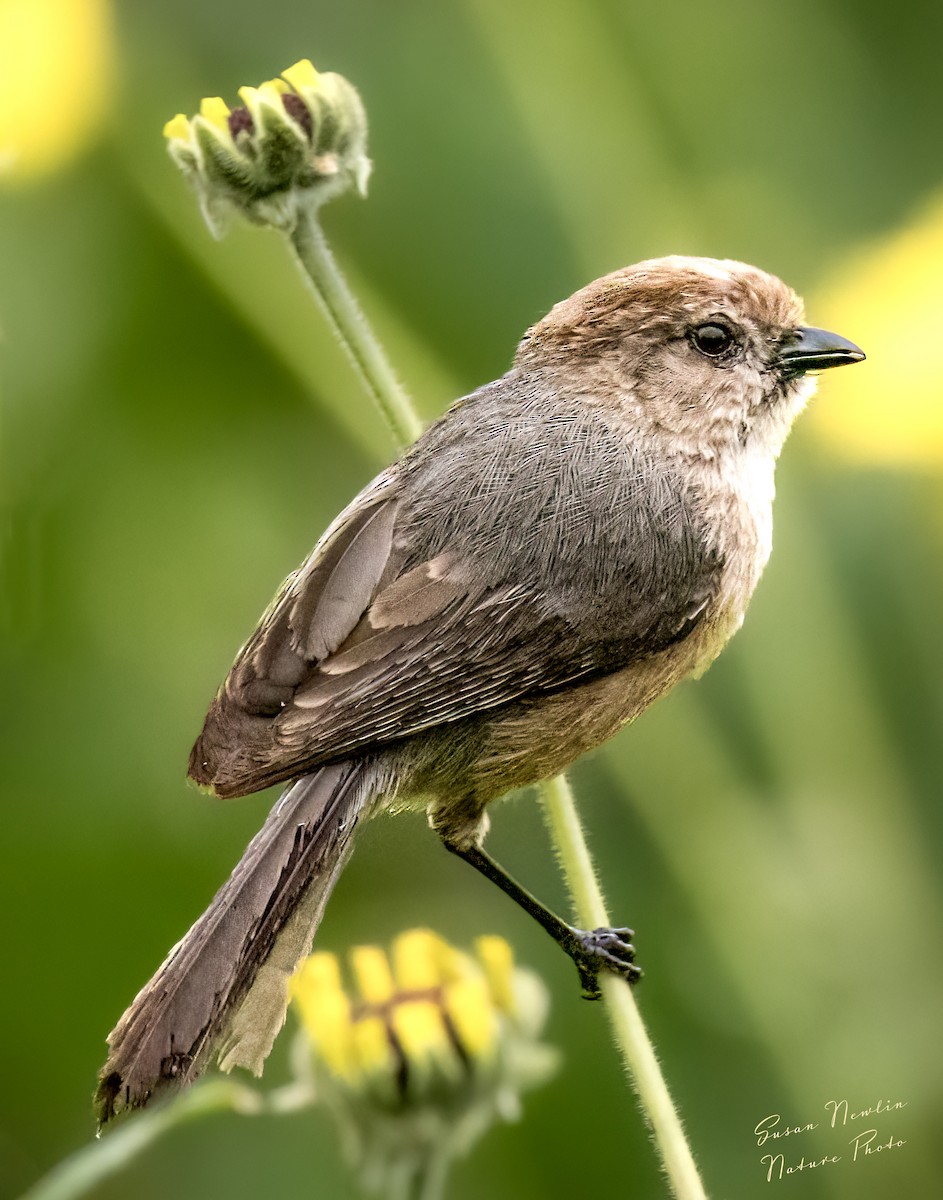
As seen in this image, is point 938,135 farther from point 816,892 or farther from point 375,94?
point 816,892

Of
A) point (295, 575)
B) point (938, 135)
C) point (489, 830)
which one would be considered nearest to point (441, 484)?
point (295, 575)

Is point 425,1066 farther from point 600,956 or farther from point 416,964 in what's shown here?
point 600,956

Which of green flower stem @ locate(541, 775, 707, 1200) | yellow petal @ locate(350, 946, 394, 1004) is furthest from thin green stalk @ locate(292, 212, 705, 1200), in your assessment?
yellow petal @ locate(350, 946, 394, 1004)

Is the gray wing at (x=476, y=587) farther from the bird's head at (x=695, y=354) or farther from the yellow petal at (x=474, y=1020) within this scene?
the yellow petal at (x=474, y=1020)

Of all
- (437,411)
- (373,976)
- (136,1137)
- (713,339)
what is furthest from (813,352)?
(136,1137)

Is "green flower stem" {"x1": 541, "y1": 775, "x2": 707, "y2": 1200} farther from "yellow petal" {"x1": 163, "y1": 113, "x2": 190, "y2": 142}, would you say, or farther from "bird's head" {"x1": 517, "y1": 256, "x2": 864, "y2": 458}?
"yellow petal" {"x1": 163, "y1": 113, "x2": 190, "y2": 142}

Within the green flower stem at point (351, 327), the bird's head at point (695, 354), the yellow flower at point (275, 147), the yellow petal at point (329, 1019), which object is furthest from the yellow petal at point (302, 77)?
the yellow petal at point (329, 1019)
